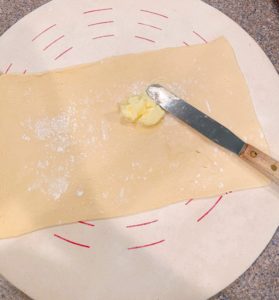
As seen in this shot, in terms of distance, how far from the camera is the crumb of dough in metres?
0.67

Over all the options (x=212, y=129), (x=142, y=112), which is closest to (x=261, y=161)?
(x=212, y=129)

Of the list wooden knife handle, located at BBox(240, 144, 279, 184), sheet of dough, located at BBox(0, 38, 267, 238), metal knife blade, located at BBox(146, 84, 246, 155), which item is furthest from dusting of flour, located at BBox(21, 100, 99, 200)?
wooden knife handle, located at BBox(240, 144, 279, 184)

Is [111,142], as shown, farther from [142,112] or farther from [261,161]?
[261,161]

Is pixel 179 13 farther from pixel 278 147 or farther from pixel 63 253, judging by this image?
pixel 63 253

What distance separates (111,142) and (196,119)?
0.48 feet

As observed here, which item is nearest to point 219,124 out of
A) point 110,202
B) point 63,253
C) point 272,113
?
point 272,113

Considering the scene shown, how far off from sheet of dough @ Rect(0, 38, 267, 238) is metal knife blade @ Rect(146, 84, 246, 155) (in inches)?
0.5

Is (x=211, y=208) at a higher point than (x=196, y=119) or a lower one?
lower

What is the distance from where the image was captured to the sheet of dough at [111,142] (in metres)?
0.62

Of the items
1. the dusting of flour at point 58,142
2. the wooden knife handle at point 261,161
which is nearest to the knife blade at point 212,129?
the wooden knife handle at point 261,161

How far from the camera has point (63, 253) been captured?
59cm

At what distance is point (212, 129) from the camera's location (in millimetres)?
660

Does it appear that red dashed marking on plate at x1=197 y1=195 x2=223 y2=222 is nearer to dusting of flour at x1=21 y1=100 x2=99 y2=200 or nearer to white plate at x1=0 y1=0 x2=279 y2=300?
white plate at x1=0 y1=0 x2=279 y2=300

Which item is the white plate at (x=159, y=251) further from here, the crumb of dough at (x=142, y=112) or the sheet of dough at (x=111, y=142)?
the crumb of dough at (x=142, y=112)
